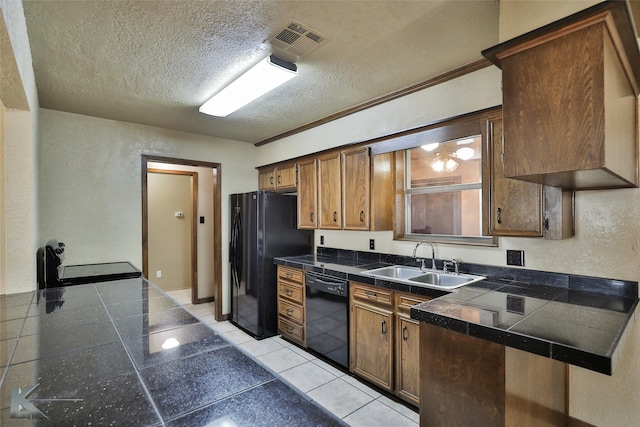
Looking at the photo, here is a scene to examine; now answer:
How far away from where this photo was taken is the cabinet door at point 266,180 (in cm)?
442

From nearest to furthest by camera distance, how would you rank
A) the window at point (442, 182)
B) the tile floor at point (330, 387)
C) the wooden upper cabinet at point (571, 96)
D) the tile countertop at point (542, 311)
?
the tile countertop at point (542, 311) → the wooden upper cabinet at point (571, 96) → the tile floor at point (330, 387) → the window at point (442, 182)

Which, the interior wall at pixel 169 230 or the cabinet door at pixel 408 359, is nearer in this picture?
the cabinet door at pixel 408 359

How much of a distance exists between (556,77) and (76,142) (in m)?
4.13

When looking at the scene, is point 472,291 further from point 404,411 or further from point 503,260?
point 404,411

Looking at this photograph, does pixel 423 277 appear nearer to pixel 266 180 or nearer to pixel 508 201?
pixel 508 201

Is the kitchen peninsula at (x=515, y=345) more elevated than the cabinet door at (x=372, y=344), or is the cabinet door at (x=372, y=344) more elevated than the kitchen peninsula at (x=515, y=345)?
the kitchen peninsula at (x=515, y=345)

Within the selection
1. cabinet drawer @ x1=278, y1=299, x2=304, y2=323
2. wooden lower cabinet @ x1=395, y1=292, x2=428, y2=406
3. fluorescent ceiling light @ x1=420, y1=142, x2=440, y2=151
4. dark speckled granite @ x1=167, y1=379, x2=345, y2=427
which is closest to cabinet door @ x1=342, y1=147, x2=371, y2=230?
fluorescent ceiling light @ x1=420, y1=142, x2=440, y2=151

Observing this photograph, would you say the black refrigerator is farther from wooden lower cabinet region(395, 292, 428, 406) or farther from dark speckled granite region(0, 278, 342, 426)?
dark speckled granite region(0, 278, 342, 426)

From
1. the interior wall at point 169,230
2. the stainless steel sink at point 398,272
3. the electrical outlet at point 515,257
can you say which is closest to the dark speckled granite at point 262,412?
the electrical outlet at point 515,257

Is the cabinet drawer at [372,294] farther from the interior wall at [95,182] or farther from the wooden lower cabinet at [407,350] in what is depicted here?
the interior wall at [95,182]

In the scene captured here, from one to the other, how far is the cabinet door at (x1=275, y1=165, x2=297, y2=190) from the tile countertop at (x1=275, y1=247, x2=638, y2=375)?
75.6 inches

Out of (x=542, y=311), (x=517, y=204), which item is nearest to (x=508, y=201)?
(x=517, y=204)

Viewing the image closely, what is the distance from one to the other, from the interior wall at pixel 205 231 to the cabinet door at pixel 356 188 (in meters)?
2.80

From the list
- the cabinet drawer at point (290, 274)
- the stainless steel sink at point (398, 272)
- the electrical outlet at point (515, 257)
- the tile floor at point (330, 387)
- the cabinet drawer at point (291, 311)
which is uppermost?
the electrical outlet at point (515, 257)
